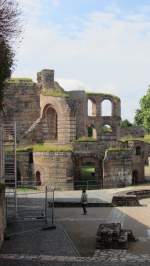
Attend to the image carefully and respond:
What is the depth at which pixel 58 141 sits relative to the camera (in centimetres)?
3853

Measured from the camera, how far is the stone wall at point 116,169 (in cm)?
3634

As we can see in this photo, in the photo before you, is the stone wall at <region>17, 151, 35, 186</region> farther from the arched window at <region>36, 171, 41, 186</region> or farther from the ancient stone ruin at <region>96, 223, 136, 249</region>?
the ancient stone ruin at <region>96, 223, 136, 249</region>

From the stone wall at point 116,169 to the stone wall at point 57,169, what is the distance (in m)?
2.57

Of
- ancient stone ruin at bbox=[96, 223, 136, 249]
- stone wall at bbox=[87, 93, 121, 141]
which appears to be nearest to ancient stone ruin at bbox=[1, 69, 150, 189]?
stone wall at bbox=[87, 93, 121, 141]

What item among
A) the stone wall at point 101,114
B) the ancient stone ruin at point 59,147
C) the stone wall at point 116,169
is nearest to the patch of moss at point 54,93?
the ancient stone ruin at point 59,147

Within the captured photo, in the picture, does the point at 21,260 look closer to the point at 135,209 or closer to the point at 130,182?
the point at 135,209

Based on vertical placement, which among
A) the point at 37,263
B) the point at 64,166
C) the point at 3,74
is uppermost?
the point at 3,74

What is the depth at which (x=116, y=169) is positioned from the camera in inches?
1439

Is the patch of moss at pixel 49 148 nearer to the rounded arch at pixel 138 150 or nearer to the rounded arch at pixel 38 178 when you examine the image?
the rounded arch at pixel 38 178

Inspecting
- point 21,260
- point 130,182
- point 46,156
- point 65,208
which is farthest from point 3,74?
point 130,182

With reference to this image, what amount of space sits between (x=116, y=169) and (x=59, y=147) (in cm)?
421

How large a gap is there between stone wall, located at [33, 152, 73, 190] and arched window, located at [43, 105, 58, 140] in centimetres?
559

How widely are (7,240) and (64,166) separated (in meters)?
17.6

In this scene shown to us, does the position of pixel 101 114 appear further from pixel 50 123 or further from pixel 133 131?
pixel 50 123
